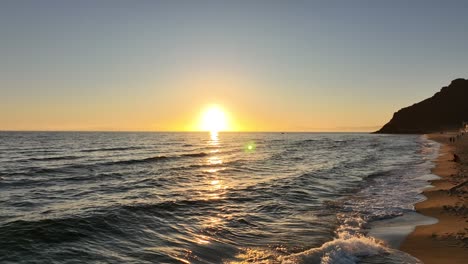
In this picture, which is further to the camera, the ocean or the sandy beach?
the ocean

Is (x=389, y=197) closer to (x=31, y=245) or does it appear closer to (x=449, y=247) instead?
(x=449, y=247)

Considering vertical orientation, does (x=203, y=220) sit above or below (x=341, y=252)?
below

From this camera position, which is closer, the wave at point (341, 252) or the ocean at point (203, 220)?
the wave at point (341, 252)

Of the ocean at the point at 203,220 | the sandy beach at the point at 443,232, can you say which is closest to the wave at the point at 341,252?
the ocean at the point at 203,220

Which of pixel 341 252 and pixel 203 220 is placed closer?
pixel 341 252

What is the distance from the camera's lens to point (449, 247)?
37.6 feet

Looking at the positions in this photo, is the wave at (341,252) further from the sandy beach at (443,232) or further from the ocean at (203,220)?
the sandy beach at (443,232)

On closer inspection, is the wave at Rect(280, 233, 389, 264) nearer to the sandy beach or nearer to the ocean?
the ocean

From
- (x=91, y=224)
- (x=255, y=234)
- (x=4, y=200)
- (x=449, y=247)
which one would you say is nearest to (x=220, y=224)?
(x=255, y=234)

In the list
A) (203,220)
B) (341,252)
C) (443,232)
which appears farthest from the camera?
(203,220)

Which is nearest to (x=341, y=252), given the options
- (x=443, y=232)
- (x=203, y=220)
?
(x=443, y=232)

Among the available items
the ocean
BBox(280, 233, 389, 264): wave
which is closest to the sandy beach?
the ocean

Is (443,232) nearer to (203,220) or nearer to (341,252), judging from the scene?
(341,252)

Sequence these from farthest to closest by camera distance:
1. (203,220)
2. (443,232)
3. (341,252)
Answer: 1. (203,220)
2. (443,232)
3. (341,252)
